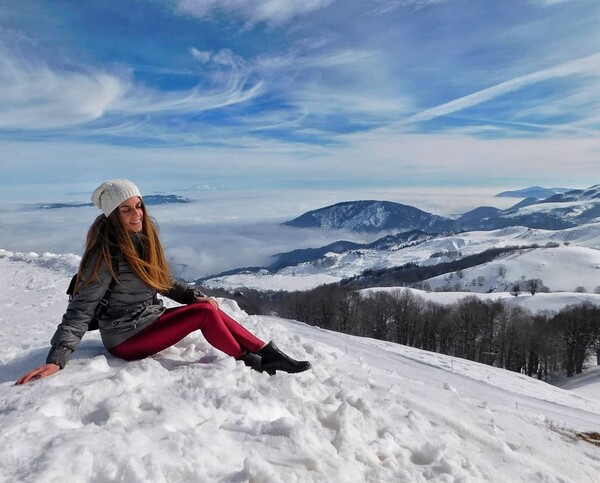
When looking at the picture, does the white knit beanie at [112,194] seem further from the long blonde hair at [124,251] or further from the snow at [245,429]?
the snow at [245,429]

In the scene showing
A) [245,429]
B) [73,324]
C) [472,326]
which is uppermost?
[73,324]

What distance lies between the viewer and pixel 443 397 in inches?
275

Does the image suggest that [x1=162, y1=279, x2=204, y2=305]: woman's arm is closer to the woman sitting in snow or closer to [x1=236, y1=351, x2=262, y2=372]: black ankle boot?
the woman sitting in snow

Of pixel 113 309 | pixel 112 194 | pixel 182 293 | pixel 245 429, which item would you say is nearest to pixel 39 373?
pixel 113 309

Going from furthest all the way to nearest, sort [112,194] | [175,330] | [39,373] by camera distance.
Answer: [175,330] < [112,194] < [39,373]

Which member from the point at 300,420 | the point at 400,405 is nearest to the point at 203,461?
the point at 300,420

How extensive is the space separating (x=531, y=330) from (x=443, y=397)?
218ft

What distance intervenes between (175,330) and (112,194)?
1.99 meters

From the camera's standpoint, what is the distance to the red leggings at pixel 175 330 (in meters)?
5.85

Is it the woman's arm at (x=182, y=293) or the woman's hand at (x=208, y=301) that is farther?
the woman's arm at (x=182, y=293)

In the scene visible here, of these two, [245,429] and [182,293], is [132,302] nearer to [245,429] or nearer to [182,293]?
[182,293]

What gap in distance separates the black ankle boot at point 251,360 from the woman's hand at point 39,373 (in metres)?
2.29

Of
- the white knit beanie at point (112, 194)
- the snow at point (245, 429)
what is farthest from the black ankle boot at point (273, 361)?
the white knit beanie at point (112, 194)

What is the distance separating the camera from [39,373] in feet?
16.2
